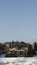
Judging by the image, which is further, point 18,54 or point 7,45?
point 7,45

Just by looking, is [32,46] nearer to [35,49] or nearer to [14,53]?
[35,49]

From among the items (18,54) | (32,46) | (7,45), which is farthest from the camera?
(7,45)

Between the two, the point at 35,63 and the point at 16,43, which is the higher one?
the point at 16,43

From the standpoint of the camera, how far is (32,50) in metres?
3.09

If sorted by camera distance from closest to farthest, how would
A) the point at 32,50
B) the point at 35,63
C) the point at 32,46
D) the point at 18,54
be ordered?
the point at 35,63, the point at 18,54, the point at 32,50, the point at 32,46

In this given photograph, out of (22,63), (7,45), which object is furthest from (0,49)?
(22,63)

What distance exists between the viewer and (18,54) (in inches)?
109

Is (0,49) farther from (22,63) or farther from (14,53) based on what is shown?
(22,63)

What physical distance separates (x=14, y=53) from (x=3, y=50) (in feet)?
1.48

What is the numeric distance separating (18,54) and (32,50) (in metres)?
0.44

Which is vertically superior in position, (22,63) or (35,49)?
(35,49)

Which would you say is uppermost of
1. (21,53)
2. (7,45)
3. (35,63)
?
(7,45)

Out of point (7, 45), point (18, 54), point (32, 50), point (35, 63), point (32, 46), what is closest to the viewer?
point (35, 63)

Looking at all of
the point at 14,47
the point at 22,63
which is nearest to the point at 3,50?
the point at 14,47
